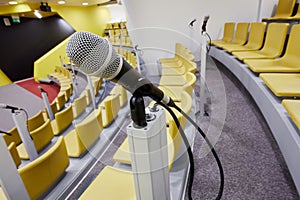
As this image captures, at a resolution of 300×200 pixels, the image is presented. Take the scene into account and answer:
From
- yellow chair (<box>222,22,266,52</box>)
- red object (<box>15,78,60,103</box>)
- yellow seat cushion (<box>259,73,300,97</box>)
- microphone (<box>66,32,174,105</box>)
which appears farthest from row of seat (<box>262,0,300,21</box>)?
red object (<box>15,78,60,103</box>)

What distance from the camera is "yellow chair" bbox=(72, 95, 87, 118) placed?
2.61 metres

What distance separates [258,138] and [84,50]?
1.65 m

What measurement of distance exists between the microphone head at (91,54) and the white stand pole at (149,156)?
5.8 inches

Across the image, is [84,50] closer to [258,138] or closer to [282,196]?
[282,196]

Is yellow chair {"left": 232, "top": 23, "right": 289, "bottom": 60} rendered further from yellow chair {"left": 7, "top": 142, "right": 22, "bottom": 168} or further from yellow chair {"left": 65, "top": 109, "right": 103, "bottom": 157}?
yellow chair {"left": 7, "top": 142, "right": 22, "bottom": 168}

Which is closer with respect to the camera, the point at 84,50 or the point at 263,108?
the point at 84,50

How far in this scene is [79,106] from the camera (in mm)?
2676

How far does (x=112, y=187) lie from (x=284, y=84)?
55.5 inches

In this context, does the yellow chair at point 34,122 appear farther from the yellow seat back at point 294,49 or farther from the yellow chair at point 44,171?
the yellow seat back at point 294,49

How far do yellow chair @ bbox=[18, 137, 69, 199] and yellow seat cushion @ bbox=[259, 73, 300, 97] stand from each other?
157 centimetres

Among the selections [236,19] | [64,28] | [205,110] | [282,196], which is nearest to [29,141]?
[205,110]

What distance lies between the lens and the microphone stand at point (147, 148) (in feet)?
1.37

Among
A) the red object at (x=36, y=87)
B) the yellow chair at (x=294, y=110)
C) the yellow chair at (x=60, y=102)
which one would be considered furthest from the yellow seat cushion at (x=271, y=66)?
the red object at (x=36, y=87)

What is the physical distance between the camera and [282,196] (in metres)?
1.08
